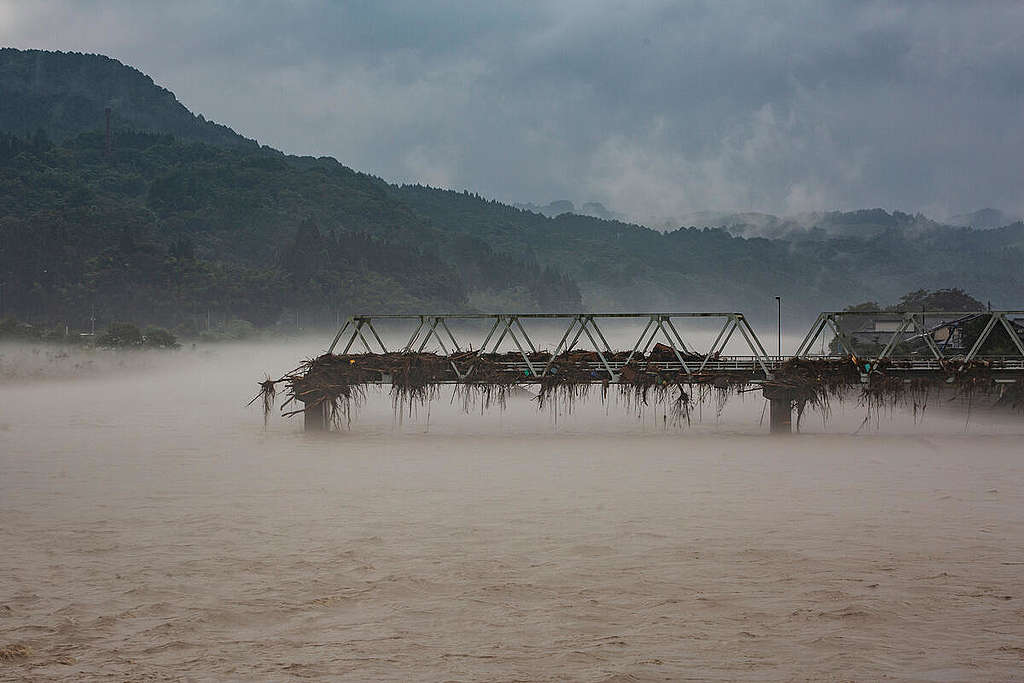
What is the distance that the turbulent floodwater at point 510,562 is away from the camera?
799cm

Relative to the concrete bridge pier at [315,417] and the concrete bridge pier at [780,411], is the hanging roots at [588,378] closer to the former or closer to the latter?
the concrete bridge pier at [780,411]

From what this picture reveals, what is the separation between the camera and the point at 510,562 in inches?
444

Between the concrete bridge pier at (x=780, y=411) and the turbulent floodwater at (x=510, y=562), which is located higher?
the concrete bridge pier at (x=780, y=411)

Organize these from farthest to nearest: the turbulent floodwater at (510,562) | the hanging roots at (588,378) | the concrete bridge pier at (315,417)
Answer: the concrete bridge pier at (315,417)
the hanging roots at (588,378)
the turbulent floodwater at (510,562)

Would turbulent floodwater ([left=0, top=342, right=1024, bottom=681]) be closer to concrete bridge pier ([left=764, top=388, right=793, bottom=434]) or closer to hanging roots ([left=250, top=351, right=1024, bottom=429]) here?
hanging roots ([left=250, top=351, right=1024, bottom=429])

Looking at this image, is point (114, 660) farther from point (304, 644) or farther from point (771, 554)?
point (771, 554)

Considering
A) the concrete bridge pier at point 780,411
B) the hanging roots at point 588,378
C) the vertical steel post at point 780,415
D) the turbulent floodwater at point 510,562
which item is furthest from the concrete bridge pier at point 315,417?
the vertical steel post at point 780,415

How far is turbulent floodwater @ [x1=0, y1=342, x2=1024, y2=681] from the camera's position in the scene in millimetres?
7988

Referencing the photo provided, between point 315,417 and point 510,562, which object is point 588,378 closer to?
point 315,417

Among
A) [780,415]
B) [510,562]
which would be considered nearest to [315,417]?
[780,415]

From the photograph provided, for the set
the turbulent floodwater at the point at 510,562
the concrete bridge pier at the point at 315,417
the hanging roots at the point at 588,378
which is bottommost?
the turbulent floodwater at the point at 510,562

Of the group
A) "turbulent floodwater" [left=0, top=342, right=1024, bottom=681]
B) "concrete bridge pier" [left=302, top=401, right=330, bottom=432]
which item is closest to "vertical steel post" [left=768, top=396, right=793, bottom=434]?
"turbulent floodwater" [left=0, top=342, right=1024, bottom=681]

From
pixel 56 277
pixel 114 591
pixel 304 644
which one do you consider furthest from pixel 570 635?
pixel 56 277

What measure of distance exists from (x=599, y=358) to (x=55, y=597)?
19.7 metres
